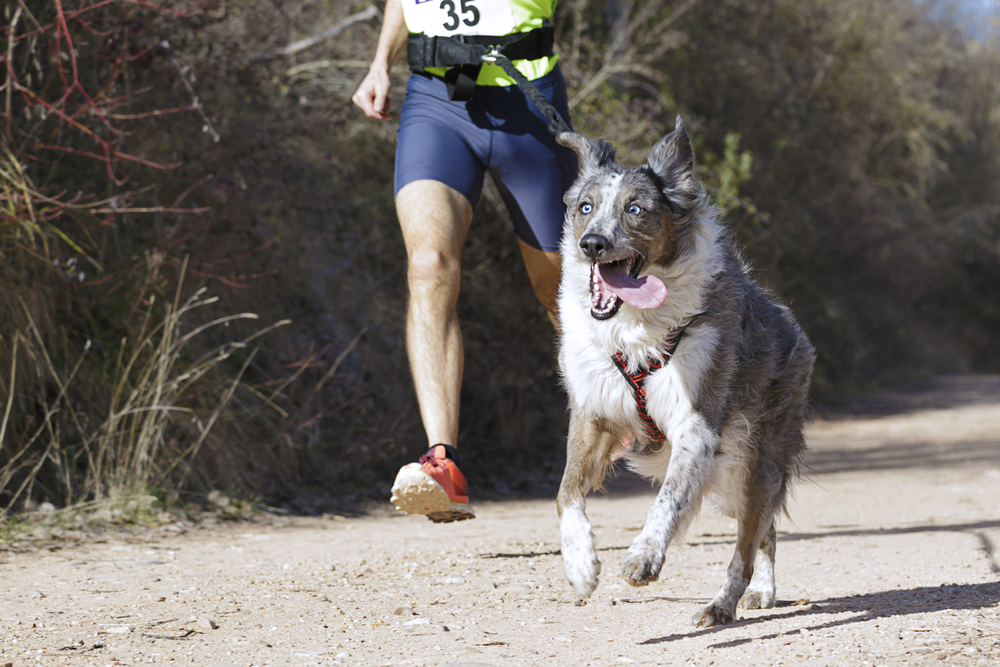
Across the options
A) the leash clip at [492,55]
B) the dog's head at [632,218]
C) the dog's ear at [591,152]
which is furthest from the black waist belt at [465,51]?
the dog's head at [632,218]

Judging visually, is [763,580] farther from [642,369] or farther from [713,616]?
[642,369]

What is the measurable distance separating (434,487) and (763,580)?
53.7 inches

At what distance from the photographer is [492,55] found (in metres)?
4.29

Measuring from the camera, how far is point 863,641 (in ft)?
9.96

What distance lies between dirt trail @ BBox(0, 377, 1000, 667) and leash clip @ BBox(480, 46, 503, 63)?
7.33ft

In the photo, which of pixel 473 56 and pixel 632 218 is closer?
pixel 632 218

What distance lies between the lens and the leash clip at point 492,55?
168 inches

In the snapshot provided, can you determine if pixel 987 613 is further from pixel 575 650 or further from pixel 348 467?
pixel 348 467

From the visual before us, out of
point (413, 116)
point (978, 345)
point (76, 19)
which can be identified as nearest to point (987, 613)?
point (413, 116)

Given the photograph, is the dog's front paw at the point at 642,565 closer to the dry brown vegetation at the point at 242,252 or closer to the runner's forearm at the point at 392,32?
the dry brown vegetation at the point at 242,252

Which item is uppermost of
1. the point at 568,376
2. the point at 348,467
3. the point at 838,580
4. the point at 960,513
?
the point at 568,376

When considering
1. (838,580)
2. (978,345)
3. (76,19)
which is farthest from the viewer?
(978,345)

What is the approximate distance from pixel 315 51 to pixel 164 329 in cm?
335

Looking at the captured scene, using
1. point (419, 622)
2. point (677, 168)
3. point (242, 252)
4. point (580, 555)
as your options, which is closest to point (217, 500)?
point (242, 252)
